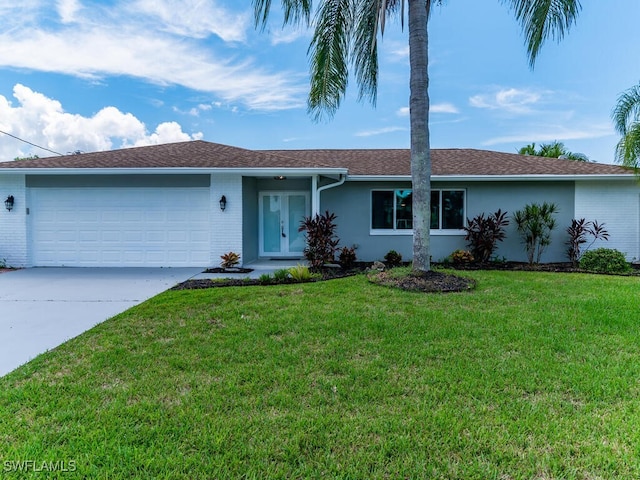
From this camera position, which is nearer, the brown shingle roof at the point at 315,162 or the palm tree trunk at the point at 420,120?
the palm tree trunk at the point at 420,120

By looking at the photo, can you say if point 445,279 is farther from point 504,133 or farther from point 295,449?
point 504,133

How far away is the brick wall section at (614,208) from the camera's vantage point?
37.2 ft


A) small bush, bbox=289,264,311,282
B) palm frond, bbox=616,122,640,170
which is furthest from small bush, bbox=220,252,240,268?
palm frond, bbox=616,122,640,170

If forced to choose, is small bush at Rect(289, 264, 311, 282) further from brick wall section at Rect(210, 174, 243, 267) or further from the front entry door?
the front entry door

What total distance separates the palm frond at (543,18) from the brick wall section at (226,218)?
8.06 m

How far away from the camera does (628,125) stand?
9828mm

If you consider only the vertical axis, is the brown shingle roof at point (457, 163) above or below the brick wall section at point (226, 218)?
above

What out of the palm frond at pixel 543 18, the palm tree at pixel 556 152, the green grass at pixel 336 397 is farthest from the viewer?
the palm tree at pixel 556 152

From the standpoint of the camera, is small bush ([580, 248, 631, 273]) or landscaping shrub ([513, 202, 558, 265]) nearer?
small bush ([580, 248, 631, 273])

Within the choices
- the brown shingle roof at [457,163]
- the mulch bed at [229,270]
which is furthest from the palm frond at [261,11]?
the mulch bed at [229,270]

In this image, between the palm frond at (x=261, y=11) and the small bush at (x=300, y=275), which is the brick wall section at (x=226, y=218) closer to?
the small bush at (x=300, y=275)

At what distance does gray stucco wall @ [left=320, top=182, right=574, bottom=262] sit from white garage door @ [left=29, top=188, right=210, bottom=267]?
14.5 feet

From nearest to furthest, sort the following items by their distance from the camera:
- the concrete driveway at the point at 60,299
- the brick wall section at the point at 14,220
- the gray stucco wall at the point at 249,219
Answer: the concrete driveway at the point at 60,299
the brick wall section at the point at 14,220
the gray stucco wall at the point at 249,219

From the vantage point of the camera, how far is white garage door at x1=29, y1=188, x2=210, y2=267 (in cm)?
1065
